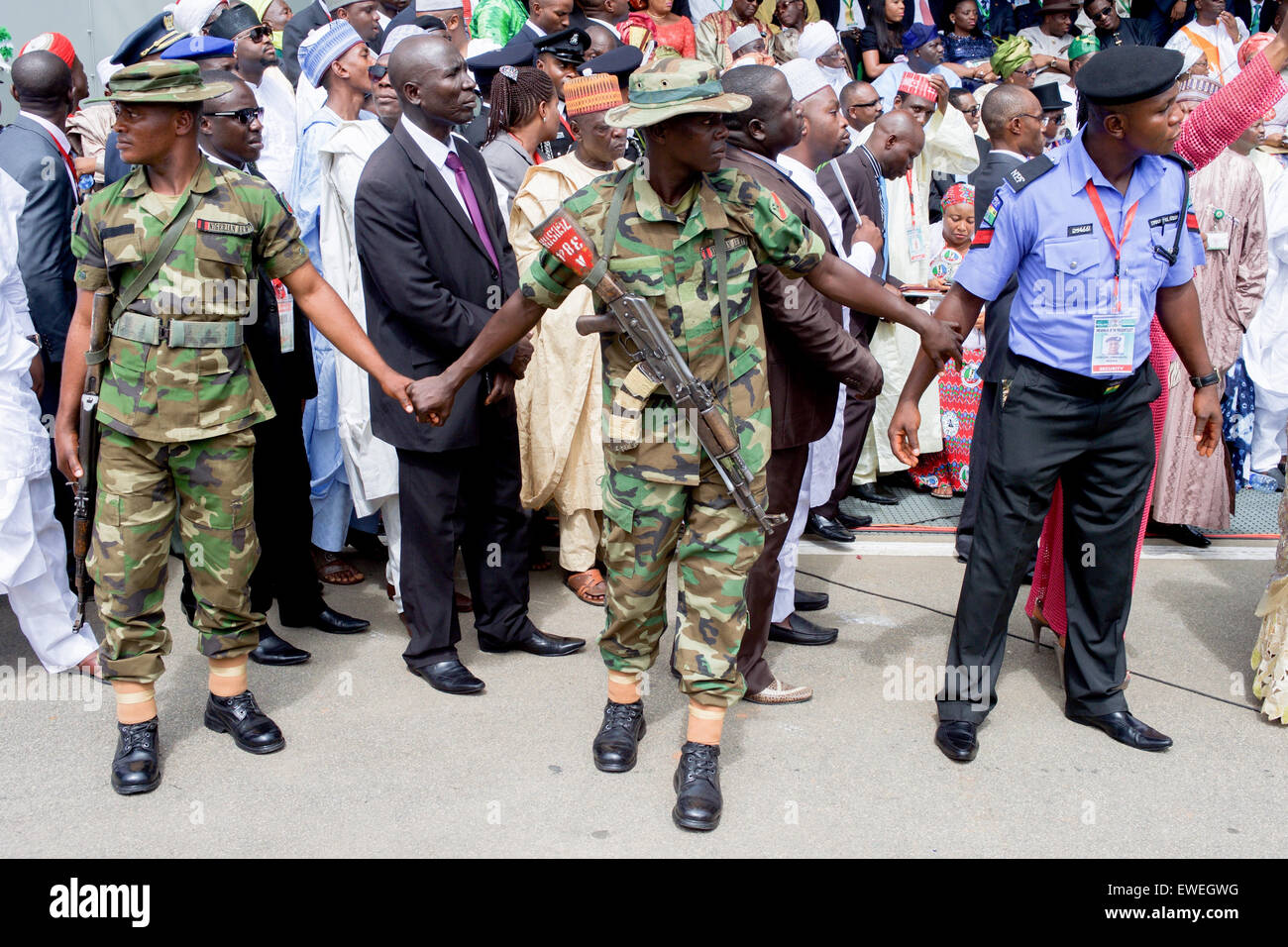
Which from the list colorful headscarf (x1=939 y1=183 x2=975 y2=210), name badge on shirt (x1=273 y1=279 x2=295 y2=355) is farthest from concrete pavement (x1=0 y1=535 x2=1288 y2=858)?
colorful headscarf (x1=939 y1=183 x2=975 y2=210)

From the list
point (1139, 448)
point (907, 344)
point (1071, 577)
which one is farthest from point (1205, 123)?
point (907, 344)

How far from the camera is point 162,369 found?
3.50m

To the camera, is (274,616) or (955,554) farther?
(955,554)

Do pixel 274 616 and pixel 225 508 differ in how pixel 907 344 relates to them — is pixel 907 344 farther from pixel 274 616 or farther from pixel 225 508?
pixel 225 508

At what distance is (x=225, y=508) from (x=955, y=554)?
360 centimetres

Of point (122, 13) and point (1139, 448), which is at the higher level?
point (122, 13)

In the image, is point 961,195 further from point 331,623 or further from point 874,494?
point 331,623

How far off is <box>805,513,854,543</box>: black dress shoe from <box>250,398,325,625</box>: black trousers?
102 inches

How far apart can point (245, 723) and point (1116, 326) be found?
3064mm

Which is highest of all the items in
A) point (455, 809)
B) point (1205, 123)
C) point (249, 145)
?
point (1205, 123)

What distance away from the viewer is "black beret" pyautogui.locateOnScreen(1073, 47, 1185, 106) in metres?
3.44

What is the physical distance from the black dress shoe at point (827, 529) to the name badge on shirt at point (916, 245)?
5.96 ft

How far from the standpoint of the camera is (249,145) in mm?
4273

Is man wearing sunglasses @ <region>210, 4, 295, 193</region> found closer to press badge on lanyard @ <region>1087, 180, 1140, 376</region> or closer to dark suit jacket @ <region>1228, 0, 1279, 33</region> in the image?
press badge on lanyard @ <region>1087, 180, 1140, 376</region>
